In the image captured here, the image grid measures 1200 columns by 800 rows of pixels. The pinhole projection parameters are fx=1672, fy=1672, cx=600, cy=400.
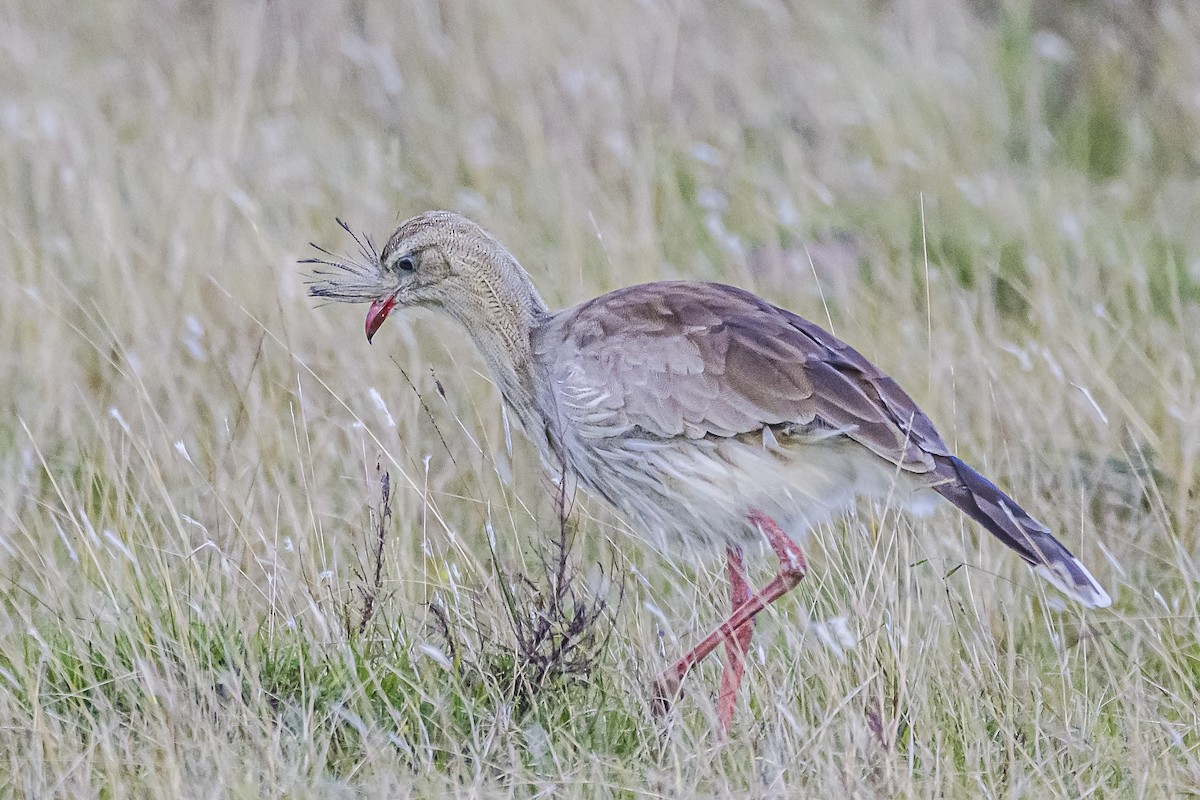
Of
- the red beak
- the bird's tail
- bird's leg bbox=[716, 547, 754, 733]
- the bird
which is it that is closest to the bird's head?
the red beak

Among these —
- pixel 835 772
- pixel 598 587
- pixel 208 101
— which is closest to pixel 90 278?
pixel 208 101

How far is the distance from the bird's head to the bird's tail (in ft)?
4.06

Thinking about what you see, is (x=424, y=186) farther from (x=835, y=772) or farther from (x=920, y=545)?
(x=835, y=772)

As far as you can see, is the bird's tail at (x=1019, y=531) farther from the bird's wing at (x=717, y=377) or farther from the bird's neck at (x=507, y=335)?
the bird's neck at (x=507, y=335)

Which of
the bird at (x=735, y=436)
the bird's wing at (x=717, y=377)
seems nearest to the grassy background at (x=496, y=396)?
A: the bird at (x=735, y=436)

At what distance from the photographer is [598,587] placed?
4.21 m

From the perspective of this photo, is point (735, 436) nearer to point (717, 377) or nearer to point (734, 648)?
point (717, 377)

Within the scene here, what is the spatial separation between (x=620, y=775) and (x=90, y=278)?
3491mm

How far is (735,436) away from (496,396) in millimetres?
1637

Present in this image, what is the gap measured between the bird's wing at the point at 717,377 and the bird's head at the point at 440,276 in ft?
0.90

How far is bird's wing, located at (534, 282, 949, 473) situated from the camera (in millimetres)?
3811

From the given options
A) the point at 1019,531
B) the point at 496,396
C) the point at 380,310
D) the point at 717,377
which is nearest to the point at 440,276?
the point at 380,310

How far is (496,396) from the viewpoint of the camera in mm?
5395

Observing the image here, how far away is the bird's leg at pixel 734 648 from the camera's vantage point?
3496mm
